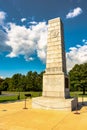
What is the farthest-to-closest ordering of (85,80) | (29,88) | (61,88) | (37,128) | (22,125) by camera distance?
(29,88)
(85,80)
(61,88)
(22,125)
(37,128)

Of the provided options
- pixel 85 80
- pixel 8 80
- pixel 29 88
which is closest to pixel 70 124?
pixel 85 80

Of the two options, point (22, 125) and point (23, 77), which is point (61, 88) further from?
point (23, 77)

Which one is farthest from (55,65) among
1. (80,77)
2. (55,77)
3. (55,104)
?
(80,77)

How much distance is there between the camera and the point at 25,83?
61.7 metres

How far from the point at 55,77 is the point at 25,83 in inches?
1921

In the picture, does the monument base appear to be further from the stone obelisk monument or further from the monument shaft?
the monument shaft

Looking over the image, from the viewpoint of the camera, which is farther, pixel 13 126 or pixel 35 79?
pixel 35 79

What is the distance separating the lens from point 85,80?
1347 inches

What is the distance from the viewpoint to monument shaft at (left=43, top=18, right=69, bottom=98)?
45.1 feet

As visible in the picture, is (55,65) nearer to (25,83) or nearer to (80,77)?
(80,77)

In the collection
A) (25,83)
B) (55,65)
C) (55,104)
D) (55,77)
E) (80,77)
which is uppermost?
(55,65)

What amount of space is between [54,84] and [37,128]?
6.63 metres

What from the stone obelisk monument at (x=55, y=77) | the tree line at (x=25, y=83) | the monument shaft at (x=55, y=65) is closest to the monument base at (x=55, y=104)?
the stone obelisk monument at (x=55, y=77)

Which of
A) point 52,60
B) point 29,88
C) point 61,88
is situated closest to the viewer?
point 61,88
